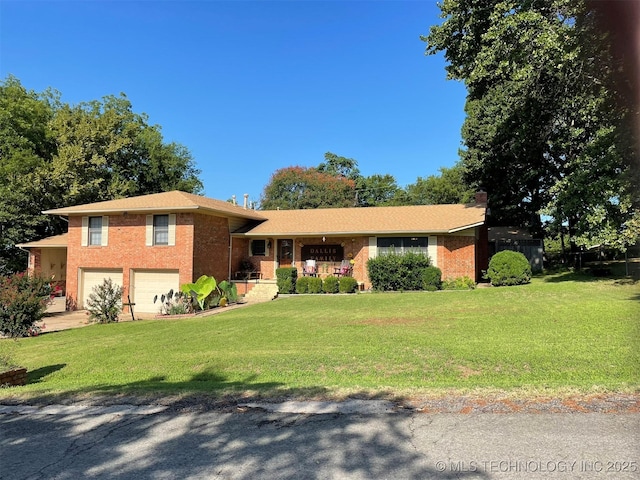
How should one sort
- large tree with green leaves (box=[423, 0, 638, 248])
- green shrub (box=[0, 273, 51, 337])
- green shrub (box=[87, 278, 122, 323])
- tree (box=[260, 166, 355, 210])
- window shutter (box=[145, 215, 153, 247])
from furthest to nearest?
tree (box=[260, 166, 355, 210]) < window shutter (box=[145, 215, 153, 247]) < green shrub (box=[87, 278, 122, 323]) < green shrub (box=[0, 273, 51, 337]) < large tree with green leaves (box=[423, 0, 638, 248])

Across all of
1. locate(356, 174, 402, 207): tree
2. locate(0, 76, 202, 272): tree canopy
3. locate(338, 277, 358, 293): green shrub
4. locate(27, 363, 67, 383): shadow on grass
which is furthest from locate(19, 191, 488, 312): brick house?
locate(356, 174, 402, 207): tree

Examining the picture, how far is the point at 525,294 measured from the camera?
15680 millimetres

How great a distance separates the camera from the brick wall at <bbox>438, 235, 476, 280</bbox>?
68.3 ft

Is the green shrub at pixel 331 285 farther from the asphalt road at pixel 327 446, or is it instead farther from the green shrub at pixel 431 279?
the asphalt road at pixel 327 446

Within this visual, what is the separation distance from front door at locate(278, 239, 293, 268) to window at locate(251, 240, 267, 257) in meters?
0.84

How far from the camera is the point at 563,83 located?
56.5 feet

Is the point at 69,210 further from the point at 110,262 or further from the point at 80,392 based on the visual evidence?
the point at 80,392

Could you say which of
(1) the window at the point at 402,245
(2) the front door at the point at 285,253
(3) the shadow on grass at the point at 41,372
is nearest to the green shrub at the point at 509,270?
(1) the window at the point at 402,245

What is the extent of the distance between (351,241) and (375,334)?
13.3 meters

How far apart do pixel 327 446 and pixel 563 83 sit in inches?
730

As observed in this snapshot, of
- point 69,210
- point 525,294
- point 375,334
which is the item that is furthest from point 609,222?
point 69,210

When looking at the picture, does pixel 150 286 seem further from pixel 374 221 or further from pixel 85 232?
pixel 374 221

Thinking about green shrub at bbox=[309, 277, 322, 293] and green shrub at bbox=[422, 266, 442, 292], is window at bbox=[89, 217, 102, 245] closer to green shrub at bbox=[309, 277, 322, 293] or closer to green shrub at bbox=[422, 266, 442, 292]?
green shrub at bbox=[309, 277, 322, 293]

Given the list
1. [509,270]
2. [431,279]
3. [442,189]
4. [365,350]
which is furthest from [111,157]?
[442,189]
